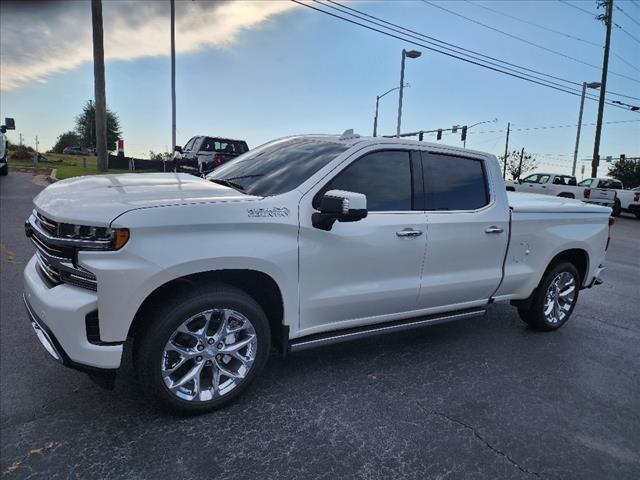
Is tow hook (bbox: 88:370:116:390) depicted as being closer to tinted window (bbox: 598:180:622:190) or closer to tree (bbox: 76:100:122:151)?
tinted window (bbox: 598:180:622:190)

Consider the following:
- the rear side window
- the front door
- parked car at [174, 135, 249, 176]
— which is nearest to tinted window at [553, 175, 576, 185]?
parked car at [174, 135, 249, 176]

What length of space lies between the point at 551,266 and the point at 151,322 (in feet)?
13.6

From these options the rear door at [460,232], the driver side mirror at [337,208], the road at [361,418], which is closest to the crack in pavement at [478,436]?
the road at [361,418]

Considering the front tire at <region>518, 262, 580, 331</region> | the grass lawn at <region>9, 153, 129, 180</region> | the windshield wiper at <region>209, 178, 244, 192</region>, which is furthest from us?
the grass lawn at <region>9, 153, 129, 180</region>

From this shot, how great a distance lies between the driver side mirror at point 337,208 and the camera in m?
3.07

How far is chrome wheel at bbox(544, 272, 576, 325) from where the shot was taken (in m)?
5.07

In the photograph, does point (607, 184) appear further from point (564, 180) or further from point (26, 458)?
point (26, 458)

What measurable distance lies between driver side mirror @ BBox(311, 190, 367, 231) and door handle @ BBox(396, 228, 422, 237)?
55 cm

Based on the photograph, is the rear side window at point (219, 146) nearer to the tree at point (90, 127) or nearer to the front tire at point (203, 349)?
the front tire at point (203, 349)

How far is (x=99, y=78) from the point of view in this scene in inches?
807

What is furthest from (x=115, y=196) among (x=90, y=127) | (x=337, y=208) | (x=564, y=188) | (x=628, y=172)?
(x=90, y=127)

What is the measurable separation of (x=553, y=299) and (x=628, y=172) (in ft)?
166

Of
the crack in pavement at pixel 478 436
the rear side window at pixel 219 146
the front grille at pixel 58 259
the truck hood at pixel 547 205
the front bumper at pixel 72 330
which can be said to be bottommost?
the crack in pavement at pixel 478 436

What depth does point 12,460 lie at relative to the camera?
102 inches
